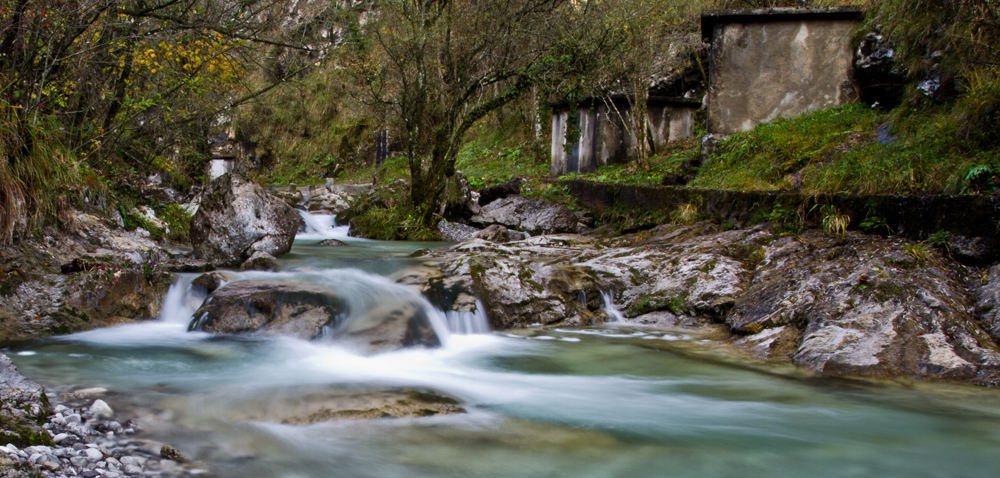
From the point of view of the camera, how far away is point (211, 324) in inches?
246

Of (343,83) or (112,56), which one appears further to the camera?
(343,83)

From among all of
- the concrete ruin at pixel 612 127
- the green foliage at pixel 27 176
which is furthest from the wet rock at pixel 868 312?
the concrete ruin at pixel 612 127

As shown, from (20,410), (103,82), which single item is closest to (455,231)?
(103,82)

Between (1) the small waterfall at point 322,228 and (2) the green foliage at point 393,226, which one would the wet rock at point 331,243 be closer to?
(2) the green foliage at point 393,226

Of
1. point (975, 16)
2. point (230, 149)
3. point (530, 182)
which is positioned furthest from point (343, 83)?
point (975, 16)

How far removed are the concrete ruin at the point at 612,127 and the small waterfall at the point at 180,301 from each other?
1135cm

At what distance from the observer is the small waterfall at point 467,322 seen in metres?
6.83

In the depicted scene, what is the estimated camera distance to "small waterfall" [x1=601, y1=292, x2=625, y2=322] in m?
7.28

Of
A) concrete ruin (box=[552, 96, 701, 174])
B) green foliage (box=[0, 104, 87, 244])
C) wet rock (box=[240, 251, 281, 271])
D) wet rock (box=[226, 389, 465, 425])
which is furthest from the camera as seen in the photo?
concrete ruin (box=[552, 96, 701, 174])

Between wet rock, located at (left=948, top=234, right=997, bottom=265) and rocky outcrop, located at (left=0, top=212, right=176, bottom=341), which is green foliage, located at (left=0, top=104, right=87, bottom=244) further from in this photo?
wet rock, located at (left=948, top=234, right=997, bottom=265)

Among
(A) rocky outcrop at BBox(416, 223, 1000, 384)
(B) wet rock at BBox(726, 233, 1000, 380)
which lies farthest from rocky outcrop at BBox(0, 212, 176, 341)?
(B) wet rock at BBox(726, 233, 1000, 380)

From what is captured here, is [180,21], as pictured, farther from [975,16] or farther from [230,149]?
[230,149]

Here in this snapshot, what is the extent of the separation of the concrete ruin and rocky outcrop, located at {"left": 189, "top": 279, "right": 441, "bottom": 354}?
11.0m

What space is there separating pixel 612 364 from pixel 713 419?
1.48 metres
